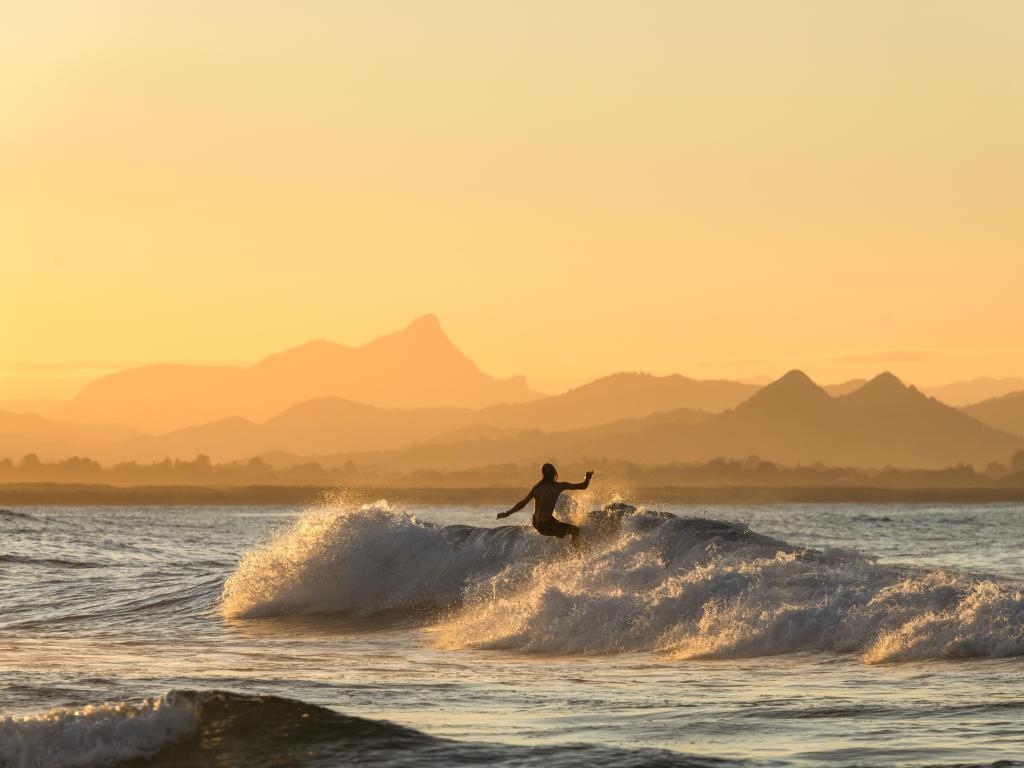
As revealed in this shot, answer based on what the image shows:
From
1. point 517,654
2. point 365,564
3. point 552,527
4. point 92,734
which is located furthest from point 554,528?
point 92,734

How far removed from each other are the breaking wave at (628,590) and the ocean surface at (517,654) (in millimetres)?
56

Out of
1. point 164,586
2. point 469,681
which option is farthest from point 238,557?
point 469,681

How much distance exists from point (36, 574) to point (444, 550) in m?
13.2

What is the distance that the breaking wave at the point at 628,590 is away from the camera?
20.1 m

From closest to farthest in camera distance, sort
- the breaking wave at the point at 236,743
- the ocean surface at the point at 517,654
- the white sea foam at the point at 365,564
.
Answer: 1. the breaking wave at the point at 236,743
2. the ocean surface at the point at 517,654
3. the white sea foam at the point at 365,564

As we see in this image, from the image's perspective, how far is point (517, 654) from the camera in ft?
69.6

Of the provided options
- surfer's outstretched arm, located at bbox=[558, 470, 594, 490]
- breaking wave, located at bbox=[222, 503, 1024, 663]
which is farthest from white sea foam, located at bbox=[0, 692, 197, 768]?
surfer's outstretched arm, located at bbox=[558, 470, 594, 490]

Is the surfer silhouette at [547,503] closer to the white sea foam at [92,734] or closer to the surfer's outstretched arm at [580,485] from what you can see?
the surfer's outstretched arm at [580,485]

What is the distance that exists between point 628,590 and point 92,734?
41.9 ft

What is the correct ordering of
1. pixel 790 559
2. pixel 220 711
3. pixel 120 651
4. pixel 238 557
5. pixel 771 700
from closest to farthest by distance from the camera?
1. pixel 220 711
2. pixel 771 700
3. pixel 120 651
4. pixel 790 559
5. pixel 238 557

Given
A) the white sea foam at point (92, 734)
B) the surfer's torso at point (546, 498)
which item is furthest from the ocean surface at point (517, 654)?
the surfer's torso at point (546, 498)

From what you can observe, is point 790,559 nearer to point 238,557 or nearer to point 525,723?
point 525,723

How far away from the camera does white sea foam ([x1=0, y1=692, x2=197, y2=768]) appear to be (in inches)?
488

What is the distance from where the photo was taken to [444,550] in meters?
31.7
